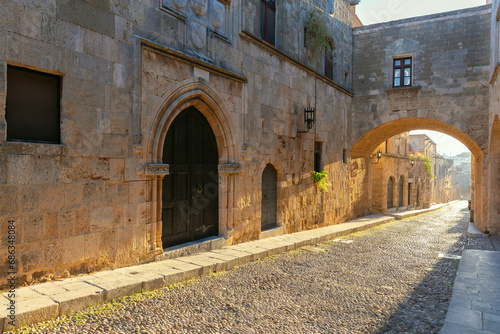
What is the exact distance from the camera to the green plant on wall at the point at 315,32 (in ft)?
32.3

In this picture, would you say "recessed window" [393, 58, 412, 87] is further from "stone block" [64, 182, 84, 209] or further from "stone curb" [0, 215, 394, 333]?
"stone block" [64, 182, 84, 209]

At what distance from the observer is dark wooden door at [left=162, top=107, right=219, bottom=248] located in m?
5.92

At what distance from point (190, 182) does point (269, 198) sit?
270cm

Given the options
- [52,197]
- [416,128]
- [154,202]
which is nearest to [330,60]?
[416,128]

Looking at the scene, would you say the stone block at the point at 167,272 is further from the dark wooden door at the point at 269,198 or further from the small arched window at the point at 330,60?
the small arched window at the point at 330,60

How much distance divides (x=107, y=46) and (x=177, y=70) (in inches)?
48.7

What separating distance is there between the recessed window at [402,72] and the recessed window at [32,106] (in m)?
11.2

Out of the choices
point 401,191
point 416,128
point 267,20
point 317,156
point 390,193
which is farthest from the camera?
point 401,191

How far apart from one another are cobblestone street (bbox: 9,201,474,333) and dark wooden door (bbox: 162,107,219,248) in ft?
4.07

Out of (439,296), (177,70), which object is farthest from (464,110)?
(177,70)

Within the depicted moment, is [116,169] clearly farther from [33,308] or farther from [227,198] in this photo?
[227,198]

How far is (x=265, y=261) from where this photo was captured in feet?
20.6

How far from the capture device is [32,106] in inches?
163

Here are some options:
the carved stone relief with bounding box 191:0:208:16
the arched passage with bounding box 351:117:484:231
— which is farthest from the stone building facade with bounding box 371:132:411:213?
the carved stone relief with bounding box 191:0:208:16
